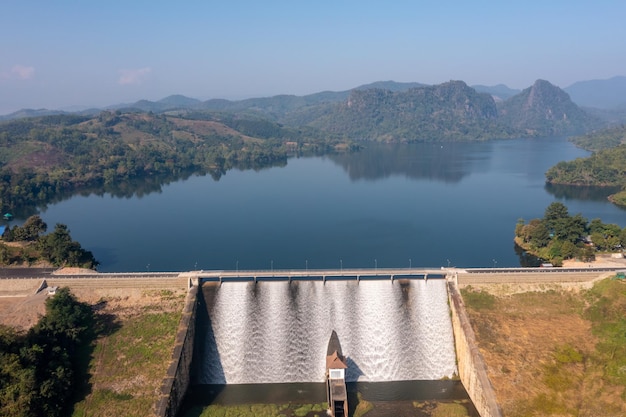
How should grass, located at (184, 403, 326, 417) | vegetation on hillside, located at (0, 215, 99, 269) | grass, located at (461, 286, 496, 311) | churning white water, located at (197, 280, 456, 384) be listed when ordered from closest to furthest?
grass, located at (184, 403, 326, 417)
churning white water, located at (197, 280, 456, 384)
grass, located at (461, 286, 496, 311)
vegetation on hillside, located at (0, 215, 99, 269)

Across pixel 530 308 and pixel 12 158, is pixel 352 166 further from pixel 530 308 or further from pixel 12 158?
pixel 530 308

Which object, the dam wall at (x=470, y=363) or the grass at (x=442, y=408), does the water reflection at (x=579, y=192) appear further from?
the grass at (x=442, y=408)

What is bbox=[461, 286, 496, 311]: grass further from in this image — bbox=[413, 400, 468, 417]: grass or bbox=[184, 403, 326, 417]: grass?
bbox=[184, 403, 326, 417]: grass

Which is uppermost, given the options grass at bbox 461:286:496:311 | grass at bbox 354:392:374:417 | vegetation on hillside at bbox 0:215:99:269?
vegetation on hillside at bbox 0:215:99:269

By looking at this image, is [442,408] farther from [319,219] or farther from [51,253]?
[319,219]

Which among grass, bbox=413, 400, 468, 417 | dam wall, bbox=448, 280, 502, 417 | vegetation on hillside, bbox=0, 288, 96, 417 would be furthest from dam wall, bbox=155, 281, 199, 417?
dam wall, bbox=448, 280, 502, 417

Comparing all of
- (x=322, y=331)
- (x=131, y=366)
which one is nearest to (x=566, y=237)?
(x=322, y=331)
